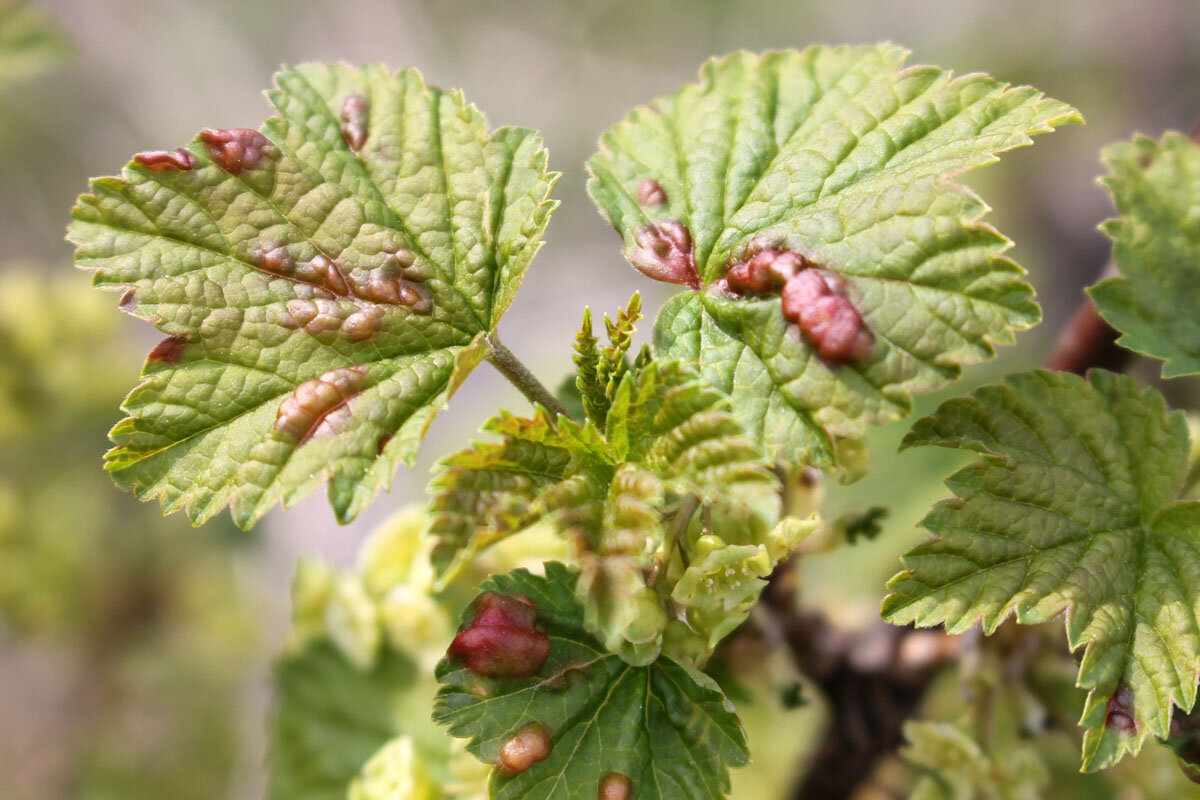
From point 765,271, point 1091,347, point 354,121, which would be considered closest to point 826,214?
point 765,271

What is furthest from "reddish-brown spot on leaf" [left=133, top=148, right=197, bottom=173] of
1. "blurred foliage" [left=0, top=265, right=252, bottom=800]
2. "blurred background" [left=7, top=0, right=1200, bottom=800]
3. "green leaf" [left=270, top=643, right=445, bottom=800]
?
"blurred foliage" [left=0, top=265, right=252, bottom=800]

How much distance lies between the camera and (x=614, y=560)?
2.52 feet

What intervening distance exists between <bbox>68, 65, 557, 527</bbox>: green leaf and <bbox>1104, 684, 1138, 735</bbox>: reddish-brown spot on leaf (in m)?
0.66

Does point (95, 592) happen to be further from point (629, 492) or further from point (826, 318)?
point (826, 318)

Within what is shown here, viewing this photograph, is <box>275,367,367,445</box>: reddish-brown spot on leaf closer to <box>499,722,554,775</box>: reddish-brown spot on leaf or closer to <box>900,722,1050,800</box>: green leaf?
<box>499,722,554,775</box>: reddish-brown spot on leaf

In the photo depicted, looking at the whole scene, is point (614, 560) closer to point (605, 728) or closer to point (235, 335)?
point (605, 728)

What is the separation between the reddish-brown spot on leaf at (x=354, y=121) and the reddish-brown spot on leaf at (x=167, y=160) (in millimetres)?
155

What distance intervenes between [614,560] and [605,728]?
0.19m

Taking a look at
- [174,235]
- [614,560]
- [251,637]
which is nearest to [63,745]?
[251,637]

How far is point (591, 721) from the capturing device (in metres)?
0.86

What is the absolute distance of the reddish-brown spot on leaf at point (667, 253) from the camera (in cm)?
98

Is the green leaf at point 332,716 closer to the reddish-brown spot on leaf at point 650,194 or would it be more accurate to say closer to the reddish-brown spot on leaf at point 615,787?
the reddish-brown spot on leaf at point 615,787

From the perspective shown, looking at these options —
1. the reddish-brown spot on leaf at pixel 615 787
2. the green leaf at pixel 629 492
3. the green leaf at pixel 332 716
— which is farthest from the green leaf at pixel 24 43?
the reddish-brown spot on leaf at pixel 615 787

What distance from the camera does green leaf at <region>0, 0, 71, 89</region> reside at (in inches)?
73.4
